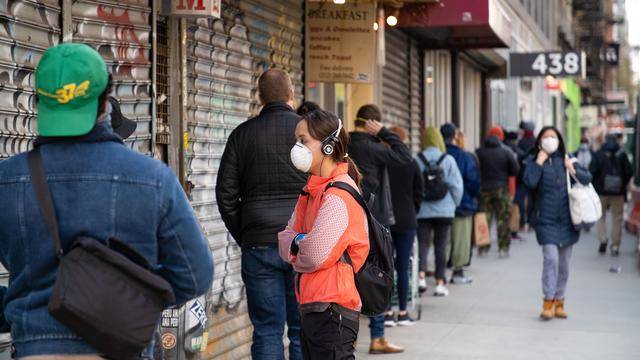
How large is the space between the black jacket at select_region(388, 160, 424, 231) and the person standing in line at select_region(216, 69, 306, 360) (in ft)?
12.2

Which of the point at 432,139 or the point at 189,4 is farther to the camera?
the point at 432,139

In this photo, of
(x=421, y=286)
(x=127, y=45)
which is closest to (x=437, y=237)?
(x=421, y=286)

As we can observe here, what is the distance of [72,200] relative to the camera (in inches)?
127

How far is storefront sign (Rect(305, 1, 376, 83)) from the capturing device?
11188mm

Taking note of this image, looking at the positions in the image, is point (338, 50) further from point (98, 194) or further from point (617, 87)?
point (617, 87)

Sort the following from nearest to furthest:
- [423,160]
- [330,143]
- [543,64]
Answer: [330,143], [423,160], [543,64]

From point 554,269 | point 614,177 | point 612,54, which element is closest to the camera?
point 554,269

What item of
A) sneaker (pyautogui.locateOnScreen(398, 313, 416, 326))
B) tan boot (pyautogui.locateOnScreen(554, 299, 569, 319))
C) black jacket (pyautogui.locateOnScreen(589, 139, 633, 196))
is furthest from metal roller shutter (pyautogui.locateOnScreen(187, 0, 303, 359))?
black jacket (pyautogui.locateOnScreen(589, 139, 633, 196))

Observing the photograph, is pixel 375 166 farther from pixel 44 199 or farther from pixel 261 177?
pixel 44 199

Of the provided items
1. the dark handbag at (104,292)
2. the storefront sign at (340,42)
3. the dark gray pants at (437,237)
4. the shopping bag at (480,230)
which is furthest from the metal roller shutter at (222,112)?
the shopping bag at (480,230)

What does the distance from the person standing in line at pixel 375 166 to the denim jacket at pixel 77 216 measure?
5441mm

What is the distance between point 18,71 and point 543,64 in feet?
62.1

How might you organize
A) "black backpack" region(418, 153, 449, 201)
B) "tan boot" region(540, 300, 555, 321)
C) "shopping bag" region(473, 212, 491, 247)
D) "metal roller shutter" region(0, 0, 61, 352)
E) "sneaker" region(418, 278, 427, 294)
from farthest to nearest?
"shopping bag" region(473, 212, 491, 247), "sneaker" region(418, 278, 427, 294), "black backpack" region(418, 153, 449, 201), "tan boot" region(540, 300, 555, 321), "metal roller shutter" region(0, 0, 61, 352)

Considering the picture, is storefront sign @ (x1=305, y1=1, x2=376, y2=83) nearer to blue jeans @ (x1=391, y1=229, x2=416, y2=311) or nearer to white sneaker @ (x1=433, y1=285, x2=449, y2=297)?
blue jeans @ (x1=391, y1=229, x2=416, y2=311)
